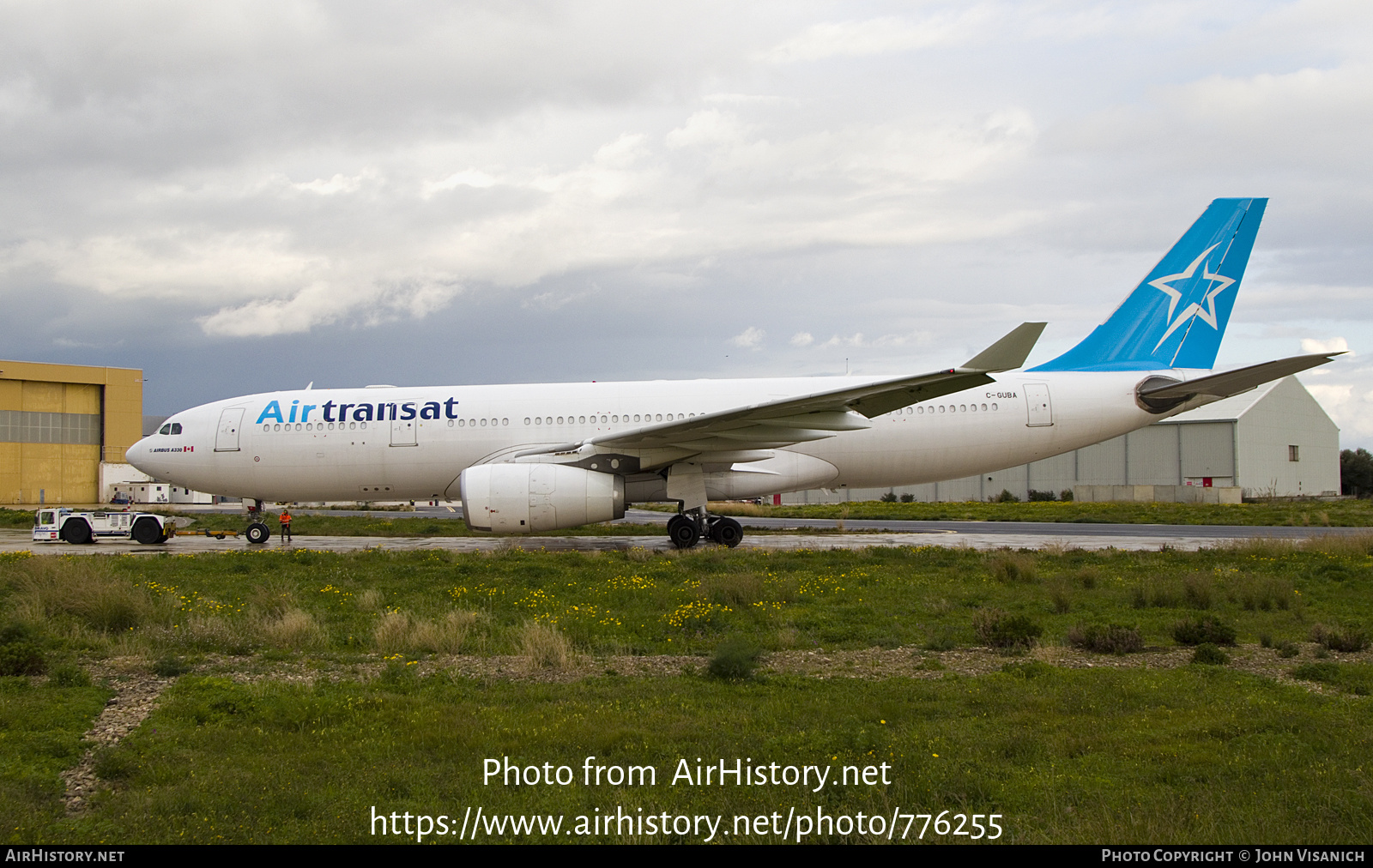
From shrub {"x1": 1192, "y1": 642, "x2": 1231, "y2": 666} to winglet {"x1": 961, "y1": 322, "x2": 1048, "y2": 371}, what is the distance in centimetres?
555

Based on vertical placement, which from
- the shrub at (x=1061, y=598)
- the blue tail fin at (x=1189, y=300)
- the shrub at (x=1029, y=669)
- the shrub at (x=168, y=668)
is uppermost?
the blue tail fin at (x=1189, y=300)

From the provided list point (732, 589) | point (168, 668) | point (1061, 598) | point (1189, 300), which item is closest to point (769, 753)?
point (168, 668)

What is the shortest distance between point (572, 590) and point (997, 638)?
17.4 feet

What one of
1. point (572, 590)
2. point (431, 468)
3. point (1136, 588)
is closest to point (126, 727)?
point (572, 590)

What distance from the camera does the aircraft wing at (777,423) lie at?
1446cm

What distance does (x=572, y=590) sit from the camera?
11.5 m

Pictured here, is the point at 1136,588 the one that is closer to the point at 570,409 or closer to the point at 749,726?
the point at 749,726

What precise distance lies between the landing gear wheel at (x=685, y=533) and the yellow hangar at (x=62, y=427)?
179ft

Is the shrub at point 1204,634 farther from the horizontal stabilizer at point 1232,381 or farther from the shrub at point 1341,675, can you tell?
the horizontal stabilizer at point 1232,381

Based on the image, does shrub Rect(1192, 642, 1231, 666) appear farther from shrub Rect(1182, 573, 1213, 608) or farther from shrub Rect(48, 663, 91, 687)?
shrub Rect(48, 663, 91, 687)

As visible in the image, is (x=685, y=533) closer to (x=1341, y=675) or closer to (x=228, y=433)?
(x=228, y=433)

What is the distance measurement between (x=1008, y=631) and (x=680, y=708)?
13.2ft

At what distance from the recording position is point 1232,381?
53.1ft

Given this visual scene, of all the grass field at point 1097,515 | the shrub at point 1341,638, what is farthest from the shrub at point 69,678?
the grass field at point 1097,515
